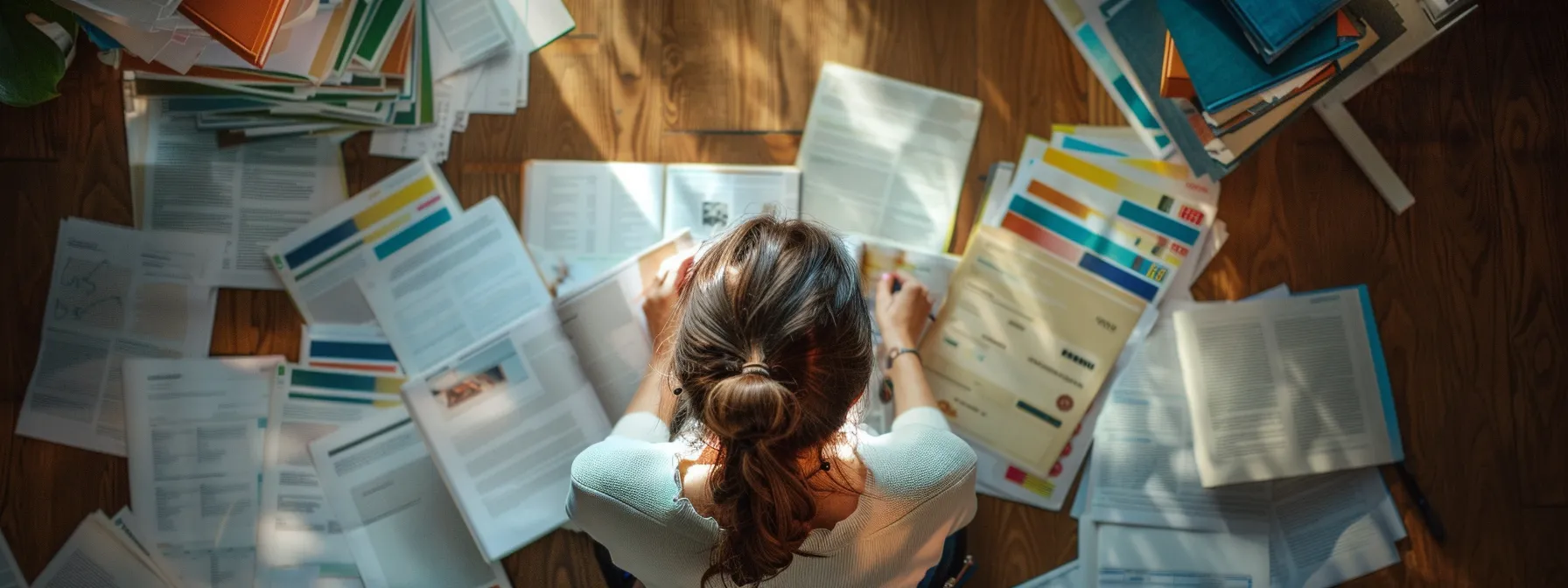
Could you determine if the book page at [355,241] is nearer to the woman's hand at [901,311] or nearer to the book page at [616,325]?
the book page at [616,325]

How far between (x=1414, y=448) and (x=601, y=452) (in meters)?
1.20

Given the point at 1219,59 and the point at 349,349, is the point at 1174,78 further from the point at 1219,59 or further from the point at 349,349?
the point at 349,349

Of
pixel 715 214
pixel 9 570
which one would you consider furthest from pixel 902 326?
pixel 9 570

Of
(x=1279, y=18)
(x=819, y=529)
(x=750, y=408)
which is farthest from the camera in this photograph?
(x=1279, y=18)

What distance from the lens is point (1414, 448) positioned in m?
1.42

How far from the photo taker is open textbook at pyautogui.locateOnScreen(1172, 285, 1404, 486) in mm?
1386

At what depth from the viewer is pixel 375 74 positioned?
1377mm

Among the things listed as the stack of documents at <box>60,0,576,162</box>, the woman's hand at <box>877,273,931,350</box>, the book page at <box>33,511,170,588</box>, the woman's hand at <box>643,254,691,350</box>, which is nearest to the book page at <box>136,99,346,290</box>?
the stack of documents at <box>60,0,576,162</box>

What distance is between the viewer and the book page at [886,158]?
1429 mm

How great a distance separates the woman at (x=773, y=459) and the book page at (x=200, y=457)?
2.26 feet

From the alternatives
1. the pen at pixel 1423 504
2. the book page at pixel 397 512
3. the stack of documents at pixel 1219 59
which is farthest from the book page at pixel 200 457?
the pen at pixel 1423 504

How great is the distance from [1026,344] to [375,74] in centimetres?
101

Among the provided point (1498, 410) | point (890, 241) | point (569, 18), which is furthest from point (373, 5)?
point (1498, 410)

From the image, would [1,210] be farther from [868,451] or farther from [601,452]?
[868,451]
